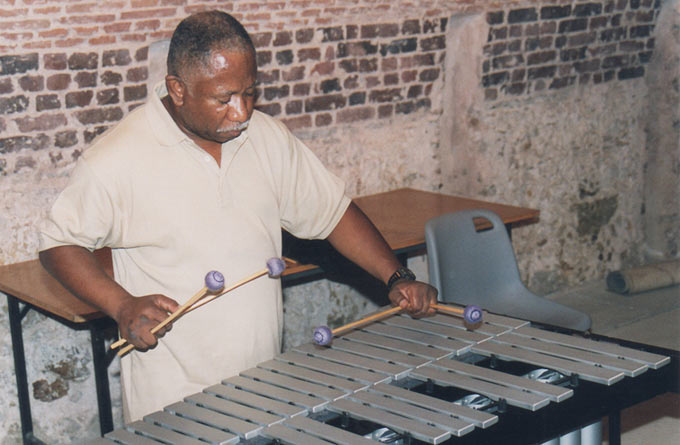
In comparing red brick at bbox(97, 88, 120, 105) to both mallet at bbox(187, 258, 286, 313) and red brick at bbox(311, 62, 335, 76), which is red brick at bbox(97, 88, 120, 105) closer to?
red brick at bbox(311, 62, 335, 76)

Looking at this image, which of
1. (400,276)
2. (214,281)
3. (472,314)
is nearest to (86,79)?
(400,276)

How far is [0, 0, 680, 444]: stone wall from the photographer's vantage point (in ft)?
13.0

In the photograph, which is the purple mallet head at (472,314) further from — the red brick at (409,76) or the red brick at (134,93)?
the red brick at (409,76)

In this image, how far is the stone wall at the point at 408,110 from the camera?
3971 millimetres

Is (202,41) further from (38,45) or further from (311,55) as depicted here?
(311,55)

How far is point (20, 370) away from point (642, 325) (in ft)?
10.6

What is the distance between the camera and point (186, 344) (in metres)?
2.69

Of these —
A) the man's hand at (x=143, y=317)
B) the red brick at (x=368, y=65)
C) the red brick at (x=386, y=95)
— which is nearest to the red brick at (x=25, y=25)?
the red brick at (x=368, y=65)

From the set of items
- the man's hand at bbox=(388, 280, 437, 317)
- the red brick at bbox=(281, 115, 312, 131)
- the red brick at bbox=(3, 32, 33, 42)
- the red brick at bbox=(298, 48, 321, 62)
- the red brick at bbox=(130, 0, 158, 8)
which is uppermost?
the red brick at bbox=(130, 0, 158, 8)

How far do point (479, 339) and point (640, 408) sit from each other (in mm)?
1941

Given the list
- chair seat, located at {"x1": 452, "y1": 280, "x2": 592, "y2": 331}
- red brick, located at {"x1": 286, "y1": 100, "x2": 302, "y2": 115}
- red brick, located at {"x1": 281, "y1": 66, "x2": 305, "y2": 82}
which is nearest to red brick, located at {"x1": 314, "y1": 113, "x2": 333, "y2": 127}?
red brick, located at {"x1": 286, "y1": 100, "x2": 302, "y2": 115}

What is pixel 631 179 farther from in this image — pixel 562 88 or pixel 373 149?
pixel 373 149

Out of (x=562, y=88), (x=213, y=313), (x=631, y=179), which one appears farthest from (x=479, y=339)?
(x=631, y=179)

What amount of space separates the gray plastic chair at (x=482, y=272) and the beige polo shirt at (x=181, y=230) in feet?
3.97
